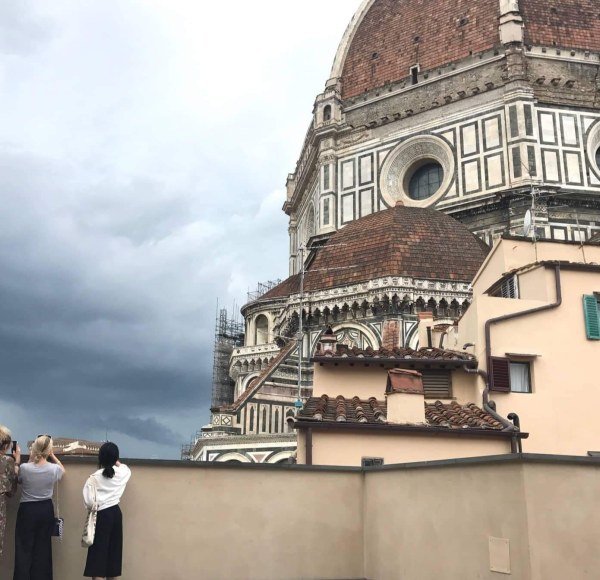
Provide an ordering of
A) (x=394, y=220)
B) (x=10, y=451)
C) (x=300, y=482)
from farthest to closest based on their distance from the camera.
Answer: (x=394, y=220) < (x=300, y=482) < (x=10, y=451)

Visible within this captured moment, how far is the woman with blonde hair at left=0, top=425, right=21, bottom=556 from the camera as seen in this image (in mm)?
6473

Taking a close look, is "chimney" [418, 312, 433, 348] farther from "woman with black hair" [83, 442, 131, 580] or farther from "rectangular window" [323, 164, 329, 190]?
"rectangular window" [323, 164, 329, 190]

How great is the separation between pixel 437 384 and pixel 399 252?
1260cm

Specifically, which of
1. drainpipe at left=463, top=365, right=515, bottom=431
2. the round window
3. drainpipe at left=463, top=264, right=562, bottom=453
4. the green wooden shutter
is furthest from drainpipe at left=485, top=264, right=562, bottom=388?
the round window

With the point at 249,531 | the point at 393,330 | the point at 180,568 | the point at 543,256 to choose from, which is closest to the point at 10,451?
the point at 180,568

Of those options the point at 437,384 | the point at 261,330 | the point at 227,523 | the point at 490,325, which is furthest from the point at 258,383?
the point at 227,523

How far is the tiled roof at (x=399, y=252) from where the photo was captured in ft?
86.7

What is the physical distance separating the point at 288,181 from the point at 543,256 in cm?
3734

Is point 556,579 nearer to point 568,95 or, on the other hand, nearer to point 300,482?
point 300,482

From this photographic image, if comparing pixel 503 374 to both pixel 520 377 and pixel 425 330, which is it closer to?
pixel 520 377

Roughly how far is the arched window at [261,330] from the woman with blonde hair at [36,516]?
34.0 m

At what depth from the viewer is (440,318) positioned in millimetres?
24609

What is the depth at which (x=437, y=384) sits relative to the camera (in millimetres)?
14859

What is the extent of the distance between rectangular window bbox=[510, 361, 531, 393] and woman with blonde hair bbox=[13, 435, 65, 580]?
9608 mm
